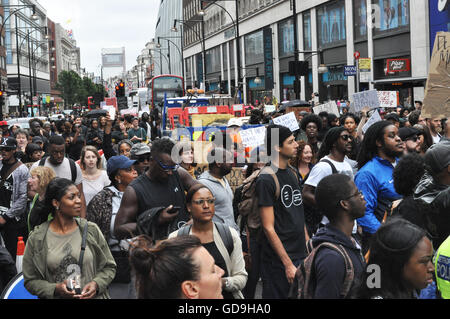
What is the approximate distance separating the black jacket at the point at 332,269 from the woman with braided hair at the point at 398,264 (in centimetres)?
28

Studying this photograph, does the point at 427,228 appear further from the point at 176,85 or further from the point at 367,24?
the point at 176,85

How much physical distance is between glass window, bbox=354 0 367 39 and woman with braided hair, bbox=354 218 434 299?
34593 mm

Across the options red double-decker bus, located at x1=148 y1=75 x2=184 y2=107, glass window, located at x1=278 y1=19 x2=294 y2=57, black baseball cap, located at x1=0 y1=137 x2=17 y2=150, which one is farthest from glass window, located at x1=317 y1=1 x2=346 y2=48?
black baseball cap, located at x1=0 y1=137 x2=17 y2=150

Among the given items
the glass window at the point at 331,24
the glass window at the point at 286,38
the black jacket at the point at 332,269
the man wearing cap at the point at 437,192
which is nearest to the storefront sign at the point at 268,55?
the glass window at the point at 286,38

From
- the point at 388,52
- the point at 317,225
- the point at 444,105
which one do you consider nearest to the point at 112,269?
the point at 317,225

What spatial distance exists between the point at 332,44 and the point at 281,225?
121ft

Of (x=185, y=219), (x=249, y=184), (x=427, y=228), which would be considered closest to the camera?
(x=427, y=228)

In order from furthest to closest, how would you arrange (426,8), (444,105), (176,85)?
(176,85), (426,8), (444,105)

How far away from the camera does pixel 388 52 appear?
33688 millimetres

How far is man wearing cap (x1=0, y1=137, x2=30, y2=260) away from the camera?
7688 mm

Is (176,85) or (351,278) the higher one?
(176,85)

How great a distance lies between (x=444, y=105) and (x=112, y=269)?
17.3 feet

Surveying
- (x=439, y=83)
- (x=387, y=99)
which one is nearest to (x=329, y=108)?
(x=387, y=99)

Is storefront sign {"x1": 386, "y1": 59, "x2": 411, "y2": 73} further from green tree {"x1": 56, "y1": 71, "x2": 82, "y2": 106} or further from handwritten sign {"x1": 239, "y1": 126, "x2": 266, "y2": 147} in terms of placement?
green tree {"x1": 56, "y1": 71, "x2": 82, "y2": 106}
